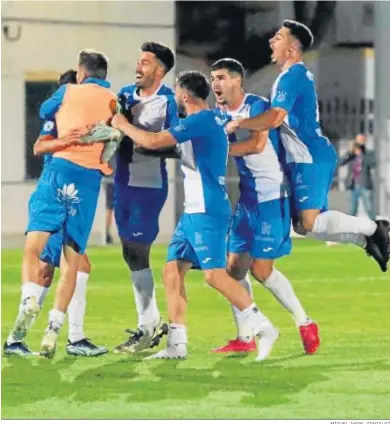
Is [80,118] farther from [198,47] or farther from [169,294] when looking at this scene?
[198,47]

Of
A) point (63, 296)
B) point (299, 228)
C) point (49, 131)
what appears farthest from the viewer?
point (299, 228)

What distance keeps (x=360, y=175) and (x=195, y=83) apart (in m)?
13.4

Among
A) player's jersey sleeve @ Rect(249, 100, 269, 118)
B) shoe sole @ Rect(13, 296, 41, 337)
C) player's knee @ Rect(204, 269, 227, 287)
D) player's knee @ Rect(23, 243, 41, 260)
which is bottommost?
shoe sole @ Rect(13, 296, 41, 337)

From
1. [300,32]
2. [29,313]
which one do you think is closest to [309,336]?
[29,313]

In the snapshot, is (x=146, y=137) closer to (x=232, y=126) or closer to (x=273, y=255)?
(x=232, y=126)

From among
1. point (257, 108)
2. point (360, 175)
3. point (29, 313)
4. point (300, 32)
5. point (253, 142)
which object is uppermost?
point (300, 32)

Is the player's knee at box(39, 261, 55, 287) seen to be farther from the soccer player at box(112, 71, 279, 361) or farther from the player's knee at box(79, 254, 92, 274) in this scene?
the soccer player at box(112, 71, 279, 361)

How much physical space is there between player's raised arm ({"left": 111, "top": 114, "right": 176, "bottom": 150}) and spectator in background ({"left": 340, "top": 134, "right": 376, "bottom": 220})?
13256 millimetres

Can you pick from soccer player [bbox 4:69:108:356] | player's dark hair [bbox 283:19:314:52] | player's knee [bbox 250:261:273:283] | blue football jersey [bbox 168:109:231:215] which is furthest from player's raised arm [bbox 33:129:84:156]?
player's dark hair [bbox 283:19:314:52]

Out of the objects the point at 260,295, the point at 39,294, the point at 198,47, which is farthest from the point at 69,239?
the point at 198,47

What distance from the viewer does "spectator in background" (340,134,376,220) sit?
22.6 meters

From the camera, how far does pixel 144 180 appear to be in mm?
10172

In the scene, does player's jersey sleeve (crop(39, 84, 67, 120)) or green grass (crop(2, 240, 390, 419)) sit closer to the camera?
green grass (crop(2, 240, 390, 419))

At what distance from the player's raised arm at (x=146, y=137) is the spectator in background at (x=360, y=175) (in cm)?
1326
